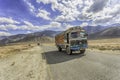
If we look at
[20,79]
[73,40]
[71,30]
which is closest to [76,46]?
[73,40]

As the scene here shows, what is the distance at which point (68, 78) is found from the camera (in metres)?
10.1

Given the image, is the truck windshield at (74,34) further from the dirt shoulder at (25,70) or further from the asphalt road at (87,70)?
the asphalt road at (87,70)

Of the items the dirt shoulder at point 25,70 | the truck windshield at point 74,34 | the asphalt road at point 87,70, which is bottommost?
the dirt shoulder at point 25,70

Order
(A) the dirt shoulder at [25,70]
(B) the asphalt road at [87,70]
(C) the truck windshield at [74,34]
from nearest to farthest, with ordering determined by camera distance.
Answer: (B) the asphalt road at [87,70] < (A) the dirt shoulder at [25,70] < (C) the truck windshield at [74,34]

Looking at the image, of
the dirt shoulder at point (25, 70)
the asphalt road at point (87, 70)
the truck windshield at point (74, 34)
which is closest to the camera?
the asphalt road at point (87, 70)

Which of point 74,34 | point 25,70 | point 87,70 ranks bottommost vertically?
point 25,70

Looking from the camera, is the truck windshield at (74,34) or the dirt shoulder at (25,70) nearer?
the dirt shoulder at (25,70)

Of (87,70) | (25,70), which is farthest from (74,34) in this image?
(87,70)

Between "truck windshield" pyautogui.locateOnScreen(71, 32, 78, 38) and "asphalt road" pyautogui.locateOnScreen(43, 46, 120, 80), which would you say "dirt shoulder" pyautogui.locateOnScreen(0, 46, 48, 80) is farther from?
"truck windshield" pyautogui.locateOnScreen(71, 32, 78, 38)

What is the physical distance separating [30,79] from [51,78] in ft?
4.89

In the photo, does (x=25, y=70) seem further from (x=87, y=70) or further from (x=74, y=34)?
(x=74, y=34)

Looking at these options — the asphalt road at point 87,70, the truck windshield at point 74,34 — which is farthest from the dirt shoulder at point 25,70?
the truck windshield at point 74,34

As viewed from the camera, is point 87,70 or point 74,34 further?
point 74,34

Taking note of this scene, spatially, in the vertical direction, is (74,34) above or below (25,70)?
above
